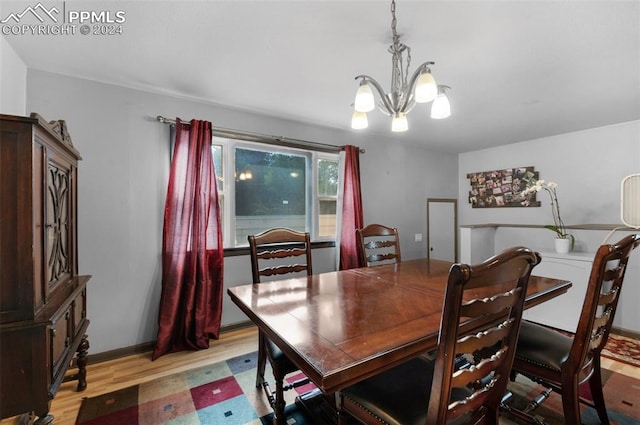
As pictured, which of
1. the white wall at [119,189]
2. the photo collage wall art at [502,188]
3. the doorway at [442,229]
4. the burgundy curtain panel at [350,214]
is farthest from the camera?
the doorway at [442,229]

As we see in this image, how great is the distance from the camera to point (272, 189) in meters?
3.15

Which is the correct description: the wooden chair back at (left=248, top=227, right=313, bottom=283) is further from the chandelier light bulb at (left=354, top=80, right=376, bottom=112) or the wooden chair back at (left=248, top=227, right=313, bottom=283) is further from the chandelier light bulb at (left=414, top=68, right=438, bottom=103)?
the chandelier light bulb at (left=414, top=68, right=438, bottom=103)


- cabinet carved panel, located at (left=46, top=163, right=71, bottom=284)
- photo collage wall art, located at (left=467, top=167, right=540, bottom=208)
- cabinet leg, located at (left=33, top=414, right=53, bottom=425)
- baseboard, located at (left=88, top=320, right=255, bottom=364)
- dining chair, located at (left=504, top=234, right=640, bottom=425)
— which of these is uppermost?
photo collage wall art, located at (left=467, top=167, right=540, bottom=208)

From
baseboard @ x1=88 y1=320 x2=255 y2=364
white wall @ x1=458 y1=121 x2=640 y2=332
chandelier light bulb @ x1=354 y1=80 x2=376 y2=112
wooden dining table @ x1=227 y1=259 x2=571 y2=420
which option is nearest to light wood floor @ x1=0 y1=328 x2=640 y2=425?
baseboard @ x1=88 y1=320 x2=255 y2=364

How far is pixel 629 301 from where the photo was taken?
291 centimetres

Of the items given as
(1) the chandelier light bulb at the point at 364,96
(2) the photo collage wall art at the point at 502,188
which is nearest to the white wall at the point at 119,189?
(1) the chandelier light bulb at the point at 364,96

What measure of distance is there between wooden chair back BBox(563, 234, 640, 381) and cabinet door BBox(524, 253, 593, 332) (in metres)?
1.85

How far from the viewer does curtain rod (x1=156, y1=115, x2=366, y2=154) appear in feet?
8.71

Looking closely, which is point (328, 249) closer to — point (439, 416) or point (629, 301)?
point (439, 416)

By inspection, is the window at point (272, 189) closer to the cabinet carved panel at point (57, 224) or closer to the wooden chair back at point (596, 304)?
the cabinet carved panel at point (57, 224)

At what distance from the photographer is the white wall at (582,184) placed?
10.1 ft

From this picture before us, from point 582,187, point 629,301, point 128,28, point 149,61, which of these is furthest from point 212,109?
point 629,301

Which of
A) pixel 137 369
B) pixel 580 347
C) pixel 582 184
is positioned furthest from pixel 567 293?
pixel 137 369

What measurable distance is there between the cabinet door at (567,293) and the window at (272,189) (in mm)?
2510
